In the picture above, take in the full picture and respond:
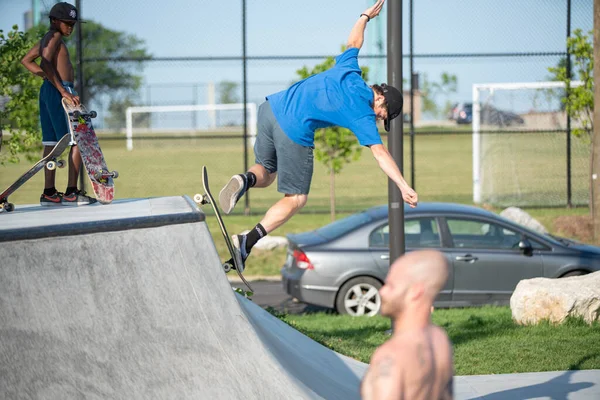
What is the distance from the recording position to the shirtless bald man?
2289 mm

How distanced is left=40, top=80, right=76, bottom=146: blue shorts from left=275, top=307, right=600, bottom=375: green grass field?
9.68 ft

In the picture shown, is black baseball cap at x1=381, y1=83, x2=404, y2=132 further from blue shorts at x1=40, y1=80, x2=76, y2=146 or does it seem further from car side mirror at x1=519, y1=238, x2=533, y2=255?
car side mirror at x1=519, y1=238, x2=533, y2=255

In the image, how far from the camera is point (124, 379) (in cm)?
422

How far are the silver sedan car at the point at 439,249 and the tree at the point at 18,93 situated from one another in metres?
5.20

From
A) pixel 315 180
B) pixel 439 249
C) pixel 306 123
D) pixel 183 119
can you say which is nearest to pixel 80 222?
pixel 306 123

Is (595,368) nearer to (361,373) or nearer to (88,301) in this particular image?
(361,373)

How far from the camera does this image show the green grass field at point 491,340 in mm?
6848

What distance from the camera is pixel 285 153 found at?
5898 mm

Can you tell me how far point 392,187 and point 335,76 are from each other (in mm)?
2252

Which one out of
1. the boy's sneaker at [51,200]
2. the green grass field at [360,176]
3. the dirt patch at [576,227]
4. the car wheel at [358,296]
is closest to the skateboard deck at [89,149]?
the boy's sneaker at [51,200]

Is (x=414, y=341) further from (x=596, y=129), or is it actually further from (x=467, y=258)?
(x=596, y=129)

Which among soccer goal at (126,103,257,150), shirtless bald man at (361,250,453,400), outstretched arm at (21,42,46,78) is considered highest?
soccer goal at (126,103,257,150)

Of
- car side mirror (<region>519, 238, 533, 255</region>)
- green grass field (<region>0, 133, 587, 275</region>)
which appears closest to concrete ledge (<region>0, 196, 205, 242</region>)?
car side mirror (<region>519, 238, 533, 255</region>)

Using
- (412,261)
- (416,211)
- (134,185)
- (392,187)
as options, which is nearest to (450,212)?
(416,211)
